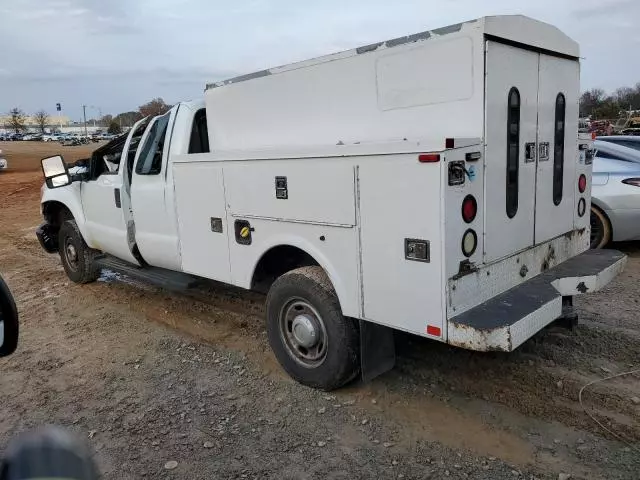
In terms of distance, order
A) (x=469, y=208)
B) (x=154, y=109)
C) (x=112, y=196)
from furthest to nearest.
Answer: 1. (x=154, y=109)
2. (x=112, y=196)
3. (x=469, y=208)

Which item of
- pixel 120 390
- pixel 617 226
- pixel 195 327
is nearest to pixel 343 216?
pixel 120 390

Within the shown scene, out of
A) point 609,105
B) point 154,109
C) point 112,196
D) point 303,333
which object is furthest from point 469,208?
point 609,105

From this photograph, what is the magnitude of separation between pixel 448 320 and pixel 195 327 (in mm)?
3174

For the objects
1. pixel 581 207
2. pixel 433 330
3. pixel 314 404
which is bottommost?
pixel 314 404

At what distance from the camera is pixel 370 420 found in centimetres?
393

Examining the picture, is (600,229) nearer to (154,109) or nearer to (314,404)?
(314,404)

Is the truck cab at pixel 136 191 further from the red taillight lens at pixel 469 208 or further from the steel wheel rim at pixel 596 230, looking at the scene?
the steel wheel rim at pixel 596 230

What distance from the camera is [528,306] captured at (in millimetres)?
3719

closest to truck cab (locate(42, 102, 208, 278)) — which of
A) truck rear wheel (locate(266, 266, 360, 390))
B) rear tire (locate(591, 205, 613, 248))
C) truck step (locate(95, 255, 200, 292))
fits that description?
truck step (locate(95, 255, 200, 292))

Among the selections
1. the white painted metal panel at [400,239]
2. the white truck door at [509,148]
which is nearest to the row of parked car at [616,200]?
the white truck door at [509,148]

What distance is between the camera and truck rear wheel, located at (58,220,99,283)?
753 cm

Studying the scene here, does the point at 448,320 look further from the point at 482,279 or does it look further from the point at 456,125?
the point at 456,125

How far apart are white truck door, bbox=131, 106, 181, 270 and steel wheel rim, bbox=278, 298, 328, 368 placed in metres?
1.56

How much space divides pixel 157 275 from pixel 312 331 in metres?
2.48
